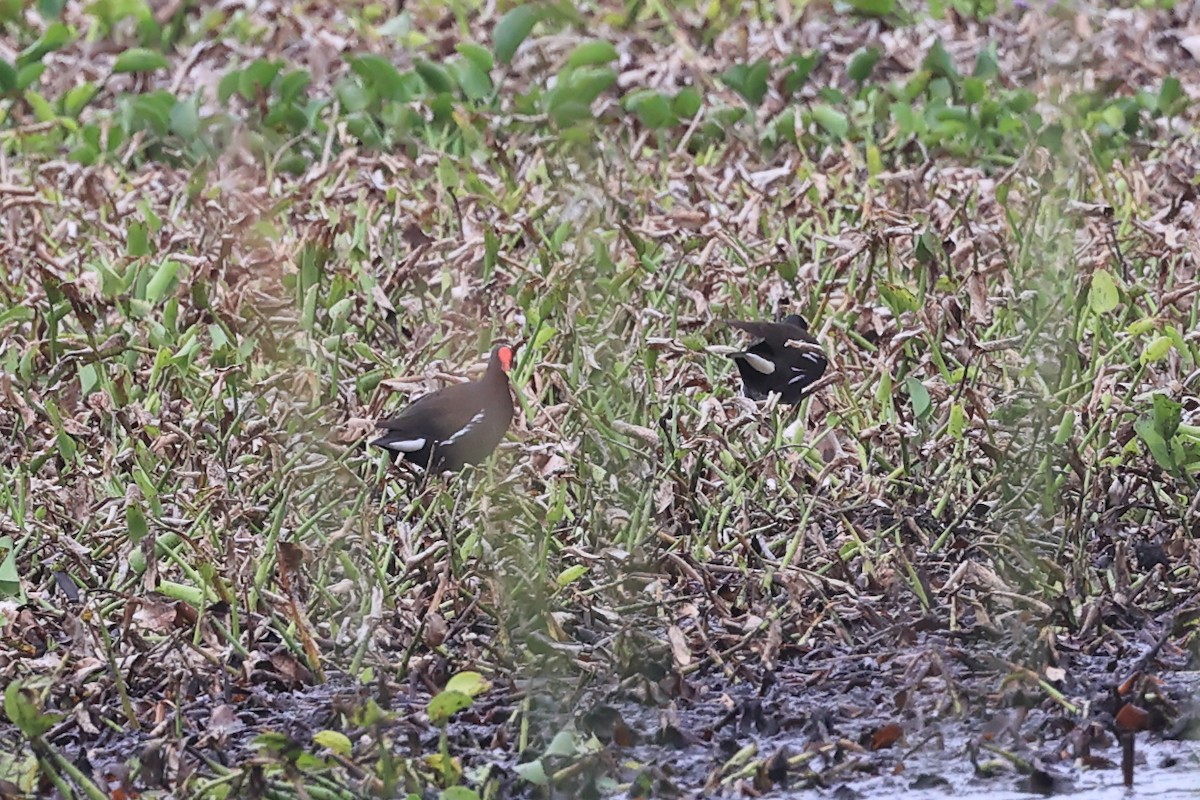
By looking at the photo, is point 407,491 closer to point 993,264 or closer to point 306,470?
point 306,470

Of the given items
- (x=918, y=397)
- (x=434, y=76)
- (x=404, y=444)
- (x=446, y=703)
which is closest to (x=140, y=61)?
(x=434, y=76)

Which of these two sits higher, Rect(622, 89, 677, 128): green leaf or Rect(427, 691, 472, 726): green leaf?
Rect(427, 691, 472, 726): green leaf

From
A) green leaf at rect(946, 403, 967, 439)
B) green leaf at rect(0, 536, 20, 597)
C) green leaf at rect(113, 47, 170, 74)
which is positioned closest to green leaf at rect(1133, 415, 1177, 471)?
green leaf at rect(946, 403, 967, 439)

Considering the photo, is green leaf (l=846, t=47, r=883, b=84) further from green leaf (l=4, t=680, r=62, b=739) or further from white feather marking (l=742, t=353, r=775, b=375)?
green leaf (l=4, t=680, r=62, b=739)

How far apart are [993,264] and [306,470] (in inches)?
75.7

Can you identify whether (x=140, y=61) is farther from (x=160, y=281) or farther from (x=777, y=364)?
(x=777, y=364)

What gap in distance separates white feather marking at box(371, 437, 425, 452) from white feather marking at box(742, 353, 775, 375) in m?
0.79

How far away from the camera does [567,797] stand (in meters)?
3.40

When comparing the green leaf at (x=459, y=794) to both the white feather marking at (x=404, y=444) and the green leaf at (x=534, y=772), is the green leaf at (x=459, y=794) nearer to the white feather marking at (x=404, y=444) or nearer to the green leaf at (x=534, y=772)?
the green leaf at (x=534, y=772)

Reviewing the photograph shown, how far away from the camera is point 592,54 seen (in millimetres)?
7734

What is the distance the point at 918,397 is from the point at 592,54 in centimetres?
355

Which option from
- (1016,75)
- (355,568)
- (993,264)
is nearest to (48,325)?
(355,568)

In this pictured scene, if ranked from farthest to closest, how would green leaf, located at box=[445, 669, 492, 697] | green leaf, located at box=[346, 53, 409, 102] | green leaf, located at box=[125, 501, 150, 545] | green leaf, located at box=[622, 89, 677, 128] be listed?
green leaf, located at box=[346, 53, 409, 102]
green leaf, located at box=[622, 89, 677, 128]
green leaf, located at box=[125, 501, 150, 545]
green leaf, located at box=[445, 669, 492, 697]

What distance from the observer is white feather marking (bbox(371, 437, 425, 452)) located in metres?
4.50
